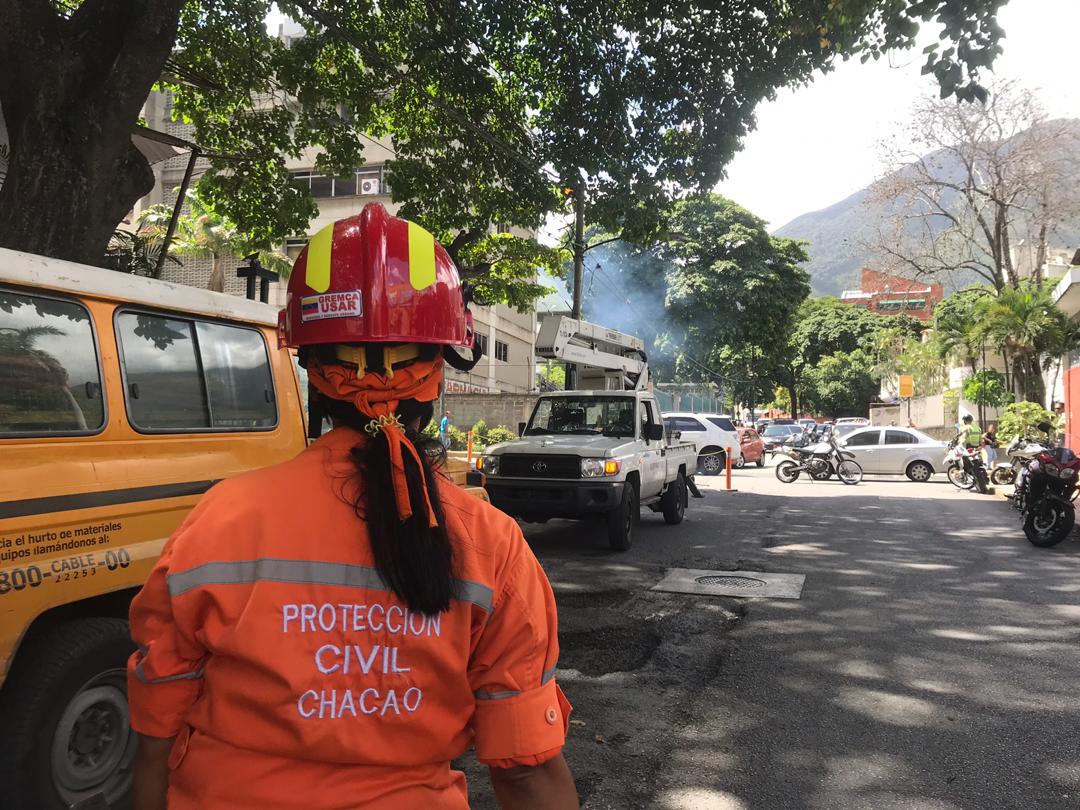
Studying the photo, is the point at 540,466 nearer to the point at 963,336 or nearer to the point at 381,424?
the point at 381,424

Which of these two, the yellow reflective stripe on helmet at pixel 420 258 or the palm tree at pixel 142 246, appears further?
the palm tree at pixel 142 246

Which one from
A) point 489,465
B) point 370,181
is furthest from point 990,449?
point 370,181

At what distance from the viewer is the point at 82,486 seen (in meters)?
2.82

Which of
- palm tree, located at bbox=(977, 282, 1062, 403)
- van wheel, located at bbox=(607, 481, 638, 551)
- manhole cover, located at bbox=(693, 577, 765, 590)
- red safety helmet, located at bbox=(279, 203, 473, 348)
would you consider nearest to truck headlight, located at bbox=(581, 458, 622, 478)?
van wheel, located at bbox=(607, 481, 638, 551)

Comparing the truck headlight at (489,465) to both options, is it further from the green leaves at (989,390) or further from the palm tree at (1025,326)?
the green leaves at (989,390)

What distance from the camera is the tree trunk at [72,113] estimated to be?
5543 millimetres

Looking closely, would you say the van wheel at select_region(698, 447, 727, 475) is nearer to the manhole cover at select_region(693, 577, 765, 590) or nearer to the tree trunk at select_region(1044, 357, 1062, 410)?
the tree trunk at select_region(1044, 357, 1062, 410)

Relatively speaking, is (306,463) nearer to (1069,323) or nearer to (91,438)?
(91,438)

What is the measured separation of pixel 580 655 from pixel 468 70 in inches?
346

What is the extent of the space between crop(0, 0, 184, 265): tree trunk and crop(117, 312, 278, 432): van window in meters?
2.80

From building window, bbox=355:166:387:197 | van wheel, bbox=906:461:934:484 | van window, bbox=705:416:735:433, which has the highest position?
building window, bbox=355:166:387:197

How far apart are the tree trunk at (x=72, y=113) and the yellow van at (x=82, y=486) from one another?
2885mm

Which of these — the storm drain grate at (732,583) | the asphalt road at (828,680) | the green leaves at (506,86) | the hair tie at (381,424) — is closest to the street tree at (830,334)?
the green leaves at (506,86)

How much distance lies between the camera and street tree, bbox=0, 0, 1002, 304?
9883 millimetres
